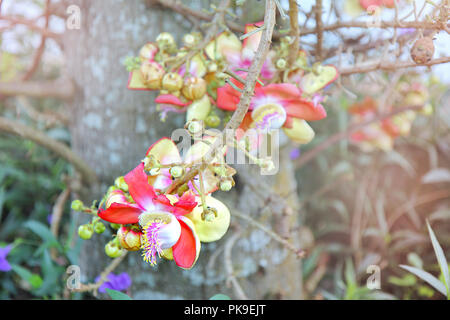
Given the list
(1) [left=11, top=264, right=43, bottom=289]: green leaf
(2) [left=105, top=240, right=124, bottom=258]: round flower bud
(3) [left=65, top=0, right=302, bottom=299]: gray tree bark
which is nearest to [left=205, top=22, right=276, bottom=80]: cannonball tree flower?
(3) [left=65, top=0, right=302, bottom=299]: gray tree bark

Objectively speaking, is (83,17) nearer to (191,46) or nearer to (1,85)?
(1,85)

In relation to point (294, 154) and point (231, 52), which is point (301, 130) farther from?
point (294, 154)

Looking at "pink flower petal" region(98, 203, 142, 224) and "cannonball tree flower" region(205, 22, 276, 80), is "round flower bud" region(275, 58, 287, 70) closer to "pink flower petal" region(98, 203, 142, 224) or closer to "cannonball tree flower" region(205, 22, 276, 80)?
"cannonball tree flower" region(205, 22, 276, 80)

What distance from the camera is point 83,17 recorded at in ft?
2.10

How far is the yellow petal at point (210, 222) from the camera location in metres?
0.37

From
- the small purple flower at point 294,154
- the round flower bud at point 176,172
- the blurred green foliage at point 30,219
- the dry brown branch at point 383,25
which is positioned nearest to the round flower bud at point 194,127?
the round flower bud at point 176,172

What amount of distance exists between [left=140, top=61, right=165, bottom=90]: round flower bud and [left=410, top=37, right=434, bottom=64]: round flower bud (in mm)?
282

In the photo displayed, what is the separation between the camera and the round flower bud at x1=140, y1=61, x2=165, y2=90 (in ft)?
1.41

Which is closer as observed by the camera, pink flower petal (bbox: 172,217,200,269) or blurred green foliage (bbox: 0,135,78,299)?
pink flower petal (bbox: 172,217,200,269)

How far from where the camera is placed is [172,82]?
421 millimetres

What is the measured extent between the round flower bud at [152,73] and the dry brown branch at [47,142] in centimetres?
22

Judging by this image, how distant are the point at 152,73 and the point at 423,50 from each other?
299mm

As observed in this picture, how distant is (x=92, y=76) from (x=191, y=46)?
257 mm
